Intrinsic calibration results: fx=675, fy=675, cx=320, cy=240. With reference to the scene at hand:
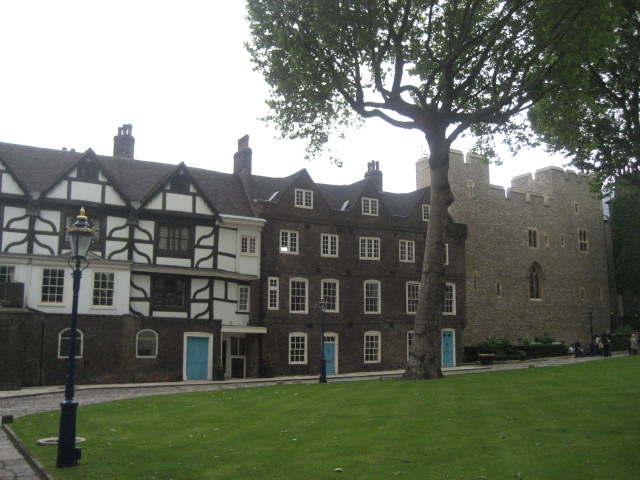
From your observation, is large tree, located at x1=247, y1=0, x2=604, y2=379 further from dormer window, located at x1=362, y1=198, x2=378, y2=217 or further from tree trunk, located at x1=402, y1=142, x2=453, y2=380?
dormer window, located at x1=362, y1=198, x2=378, y2=217

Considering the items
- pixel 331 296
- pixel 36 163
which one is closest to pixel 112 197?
pixel 36 163

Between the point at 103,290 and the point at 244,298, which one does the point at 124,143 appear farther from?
the point at 244,298

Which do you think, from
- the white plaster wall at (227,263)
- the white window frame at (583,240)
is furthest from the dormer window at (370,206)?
the white window frame at (583,240)

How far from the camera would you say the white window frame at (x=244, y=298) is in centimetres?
3722

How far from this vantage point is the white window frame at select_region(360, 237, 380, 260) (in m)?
41.4

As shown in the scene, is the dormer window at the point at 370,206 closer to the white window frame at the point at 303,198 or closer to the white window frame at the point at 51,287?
the white window frame at the point at 303,198

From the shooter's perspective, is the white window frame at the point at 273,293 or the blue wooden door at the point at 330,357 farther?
the blue wooden door at the point at 330,357

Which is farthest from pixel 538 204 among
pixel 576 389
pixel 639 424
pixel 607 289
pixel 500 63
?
pixel 639 424

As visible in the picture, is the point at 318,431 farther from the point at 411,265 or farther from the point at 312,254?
the point at 411,265

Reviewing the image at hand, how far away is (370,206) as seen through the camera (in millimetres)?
42031

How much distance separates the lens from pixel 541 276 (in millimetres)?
53938

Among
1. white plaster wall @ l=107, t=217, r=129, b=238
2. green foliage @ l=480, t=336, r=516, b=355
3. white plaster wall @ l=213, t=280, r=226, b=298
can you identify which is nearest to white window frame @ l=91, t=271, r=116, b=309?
white plaster wall @ l=107, t=217, r=129, b=238

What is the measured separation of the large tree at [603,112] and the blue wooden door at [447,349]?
1641 cm

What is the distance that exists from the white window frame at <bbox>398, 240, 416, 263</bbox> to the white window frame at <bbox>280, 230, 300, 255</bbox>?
7160mm
